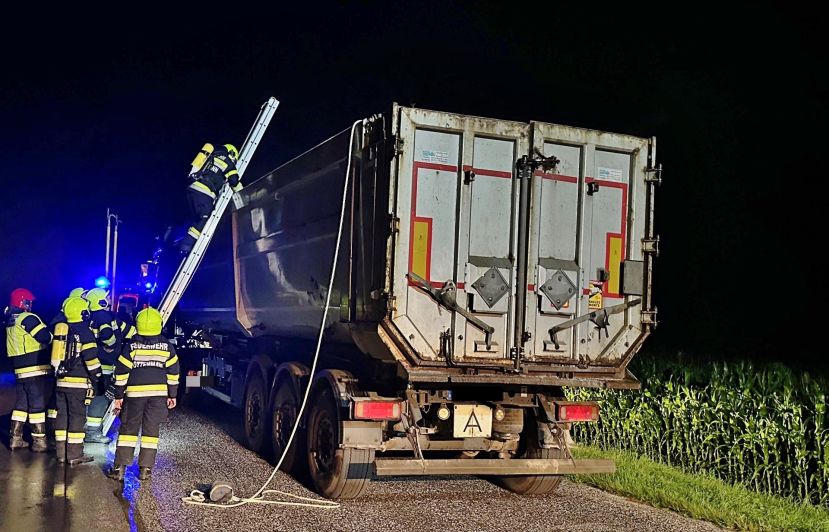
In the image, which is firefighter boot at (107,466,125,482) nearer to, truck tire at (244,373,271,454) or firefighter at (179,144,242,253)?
truck tire at (244,373,271,454)

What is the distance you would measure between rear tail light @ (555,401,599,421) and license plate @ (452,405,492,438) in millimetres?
635

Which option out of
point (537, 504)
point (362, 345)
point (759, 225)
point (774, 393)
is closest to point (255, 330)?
point (362, 345)

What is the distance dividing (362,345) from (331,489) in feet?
3.99

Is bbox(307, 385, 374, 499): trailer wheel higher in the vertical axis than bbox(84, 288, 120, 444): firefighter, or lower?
lower

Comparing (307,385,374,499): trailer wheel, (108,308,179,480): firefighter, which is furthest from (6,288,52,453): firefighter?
(307,385,374,499): trailer wheel

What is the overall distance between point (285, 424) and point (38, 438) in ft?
10.0

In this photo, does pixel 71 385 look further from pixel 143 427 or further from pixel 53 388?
pixel 143 427

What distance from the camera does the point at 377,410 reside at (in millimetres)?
6809

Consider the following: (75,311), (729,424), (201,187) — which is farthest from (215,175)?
(729,424)

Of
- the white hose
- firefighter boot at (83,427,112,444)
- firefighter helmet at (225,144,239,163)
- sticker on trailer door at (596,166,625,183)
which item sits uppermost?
firefighter helmet at (225,144,239,163)

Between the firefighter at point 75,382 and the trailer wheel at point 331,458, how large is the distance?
2.65m

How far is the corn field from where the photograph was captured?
7.73 meters

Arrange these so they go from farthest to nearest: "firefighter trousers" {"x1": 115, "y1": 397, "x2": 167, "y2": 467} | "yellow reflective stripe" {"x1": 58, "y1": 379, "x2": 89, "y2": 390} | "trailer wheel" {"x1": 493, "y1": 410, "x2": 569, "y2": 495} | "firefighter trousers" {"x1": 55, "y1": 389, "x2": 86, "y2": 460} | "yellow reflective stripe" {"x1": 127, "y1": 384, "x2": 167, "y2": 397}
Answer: "yellow reflective stripe" {"x1": 58, "y1": 379, "x2": 89, "y2": 390} → "firefighter trousers" {"x1": 55, "y1": 389, "x2": 86, "y2": 460} → "yellow reflective stripe" {"x1": 127, "y1": 384, "x2": 167, "y2": 397} → "firefighter trousers" {"x1": 115, "y1": 397, "x2": 167, "y2": 467} → "trailer wheel" {"x1": 493, "y1": 410, "x2": 569, "y2": 495}

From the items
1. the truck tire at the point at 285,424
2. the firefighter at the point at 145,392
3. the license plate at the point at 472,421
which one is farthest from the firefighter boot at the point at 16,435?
the license plate at the point at 472,421
